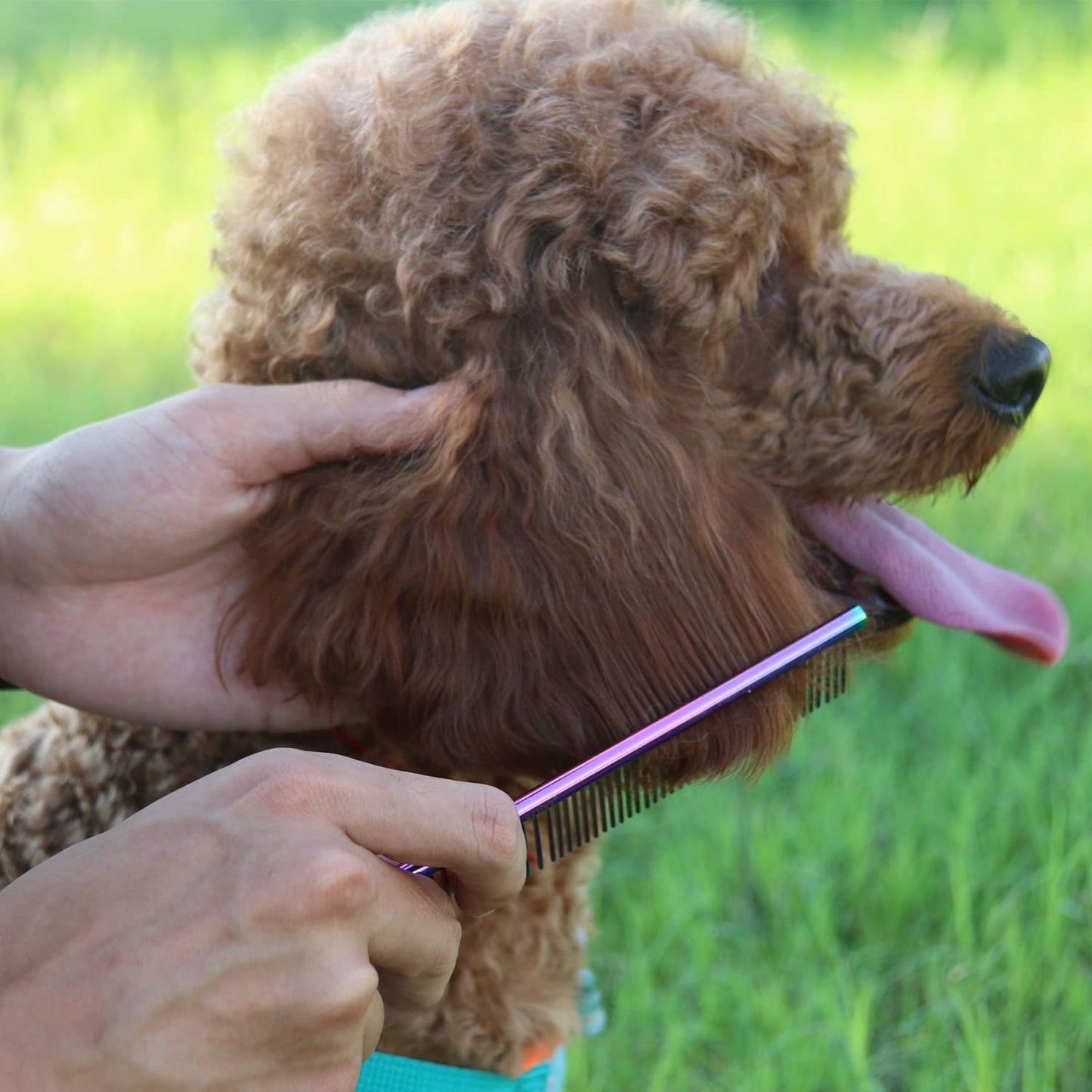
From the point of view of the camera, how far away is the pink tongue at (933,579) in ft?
5.09

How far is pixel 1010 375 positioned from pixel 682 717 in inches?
23.4

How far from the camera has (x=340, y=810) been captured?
102 centimetres

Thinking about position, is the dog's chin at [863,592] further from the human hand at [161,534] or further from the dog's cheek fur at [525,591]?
the human hand at [161,534]

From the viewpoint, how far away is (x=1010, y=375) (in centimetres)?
146

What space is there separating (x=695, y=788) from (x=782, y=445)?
4.00 feet

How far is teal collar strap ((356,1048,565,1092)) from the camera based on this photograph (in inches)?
54.4

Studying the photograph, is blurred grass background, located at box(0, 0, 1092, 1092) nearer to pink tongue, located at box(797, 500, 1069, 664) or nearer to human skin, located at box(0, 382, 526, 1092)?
pink tongue, located at box(797, 500, 1069, 664)

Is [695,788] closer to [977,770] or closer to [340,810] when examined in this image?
[977,770]

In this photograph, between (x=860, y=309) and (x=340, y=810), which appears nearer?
(x=340, y=810)

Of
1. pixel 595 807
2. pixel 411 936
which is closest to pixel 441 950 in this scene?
pixel 411 936

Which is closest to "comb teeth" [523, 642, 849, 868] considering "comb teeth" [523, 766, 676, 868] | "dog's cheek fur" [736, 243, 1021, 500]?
"comb teeth" [523, 766, 676, 868]

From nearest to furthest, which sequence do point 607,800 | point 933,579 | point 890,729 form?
point 607,800 < point 933,579 < point 890,729

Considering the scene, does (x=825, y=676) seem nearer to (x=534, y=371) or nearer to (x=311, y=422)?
(x=534, y=371)

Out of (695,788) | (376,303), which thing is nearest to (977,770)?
(695,788)
